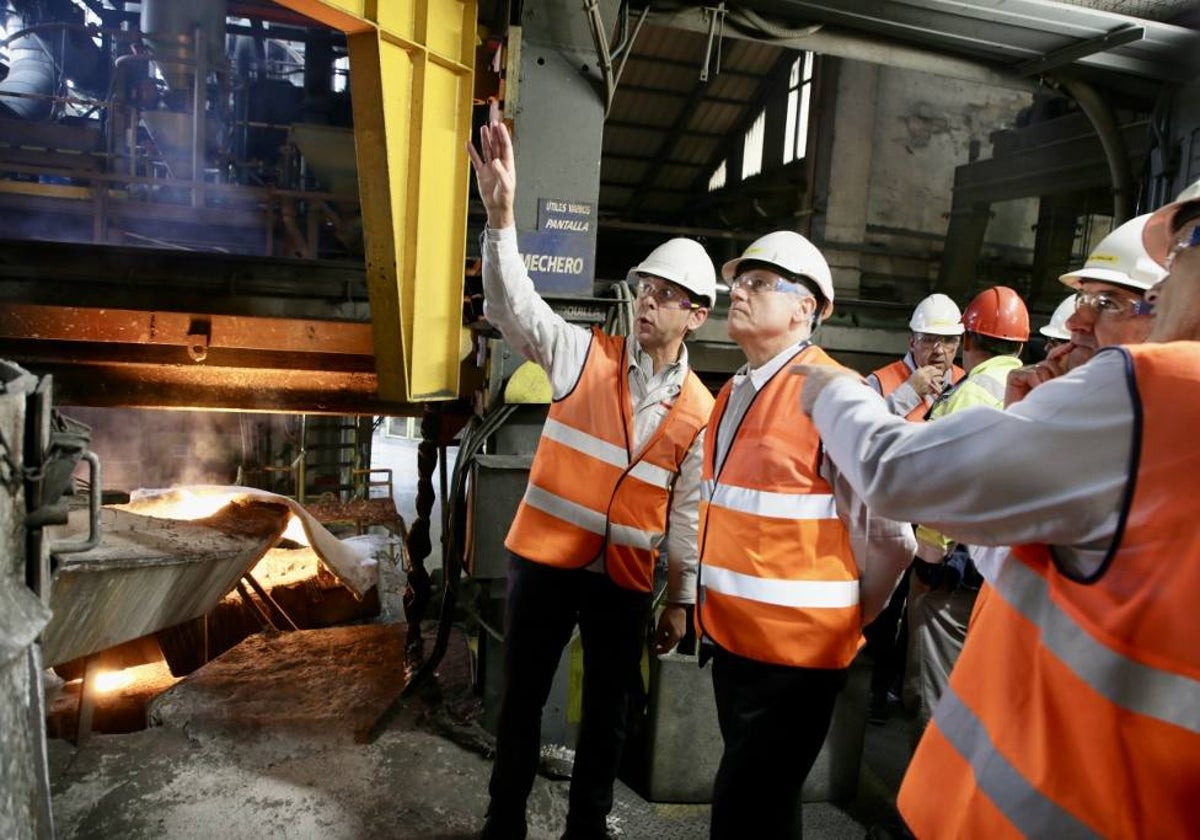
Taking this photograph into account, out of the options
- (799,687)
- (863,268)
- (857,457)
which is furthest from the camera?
(863,268)

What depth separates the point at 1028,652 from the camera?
115cm

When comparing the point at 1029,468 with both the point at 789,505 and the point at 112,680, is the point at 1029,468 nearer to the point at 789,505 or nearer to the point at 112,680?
the point at 789,505

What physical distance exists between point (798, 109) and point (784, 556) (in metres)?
10.1

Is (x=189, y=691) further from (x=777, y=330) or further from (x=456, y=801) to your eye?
(x=777, y=330)

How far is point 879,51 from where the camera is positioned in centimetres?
483

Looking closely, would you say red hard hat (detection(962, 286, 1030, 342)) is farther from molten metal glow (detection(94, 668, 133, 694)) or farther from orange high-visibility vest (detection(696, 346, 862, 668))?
molten metal glow (detection(94, 668, 133, 694))

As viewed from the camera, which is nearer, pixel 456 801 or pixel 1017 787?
pixel 1017 787

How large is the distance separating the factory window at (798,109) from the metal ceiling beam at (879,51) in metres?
5.15

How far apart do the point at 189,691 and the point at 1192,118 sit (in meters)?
7.43

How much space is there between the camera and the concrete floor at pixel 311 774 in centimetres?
292

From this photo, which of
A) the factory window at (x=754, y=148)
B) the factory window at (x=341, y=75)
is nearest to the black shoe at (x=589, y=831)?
the factory window at (x=754, y=148)

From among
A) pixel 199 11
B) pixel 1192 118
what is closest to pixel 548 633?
pixel 1192 118

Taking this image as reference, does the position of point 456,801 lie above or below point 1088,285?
below

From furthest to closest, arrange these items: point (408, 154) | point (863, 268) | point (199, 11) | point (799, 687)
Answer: point (863, 268) → point (199, 11) → point (408, 154) → point (799, 687)
